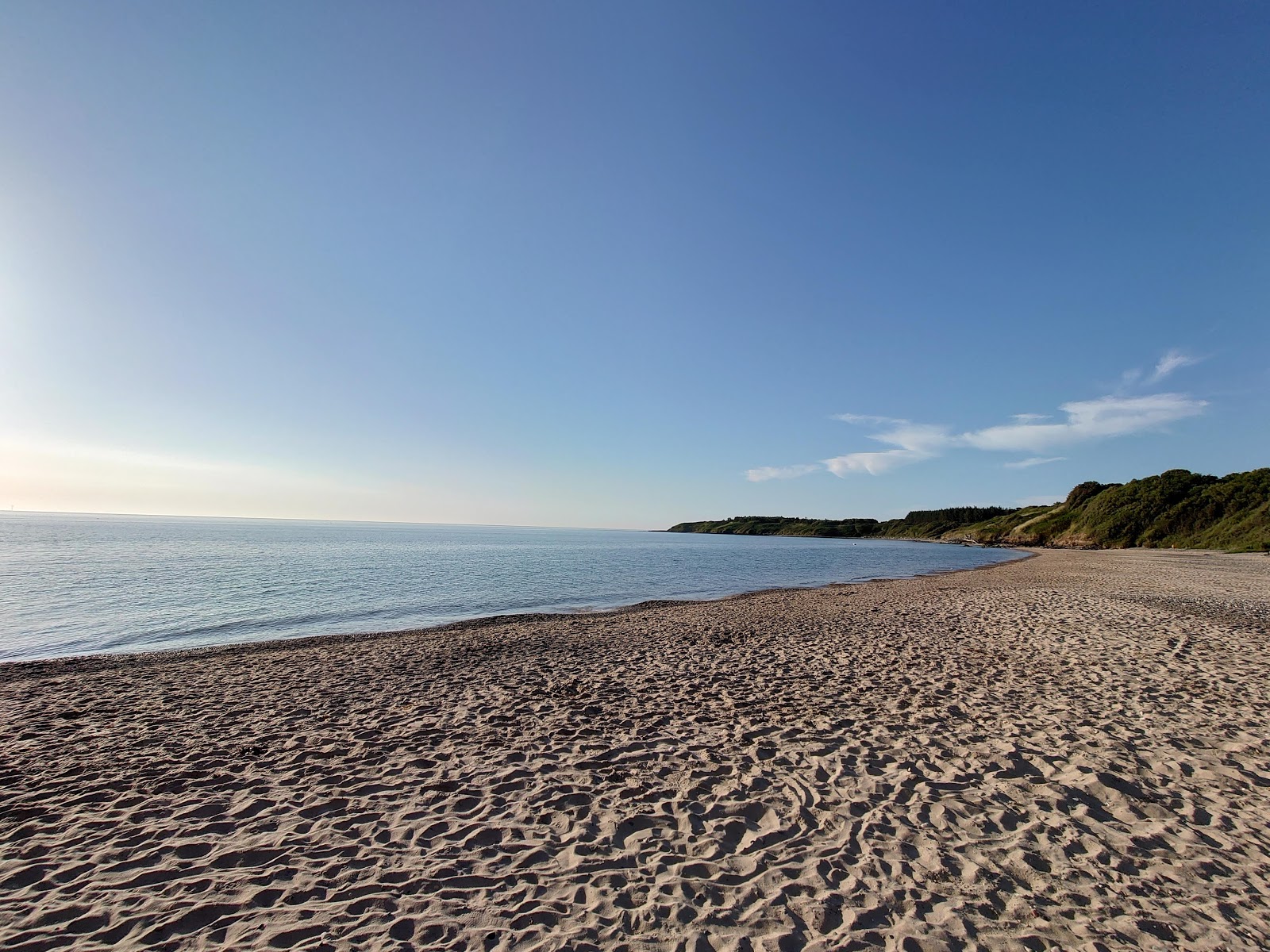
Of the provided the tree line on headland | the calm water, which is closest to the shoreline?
the calm water

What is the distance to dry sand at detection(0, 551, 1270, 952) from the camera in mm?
4938

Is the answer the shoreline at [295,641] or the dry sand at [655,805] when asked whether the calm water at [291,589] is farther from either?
the dry sand at [655,805]

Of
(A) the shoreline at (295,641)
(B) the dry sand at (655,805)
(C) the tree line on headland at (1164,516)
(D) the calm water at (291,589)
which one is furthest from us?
(C) the tree line on headland at (1164,516)

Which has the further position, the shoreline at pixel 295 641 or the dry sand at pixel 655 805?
the shoreline at pixel 295 641

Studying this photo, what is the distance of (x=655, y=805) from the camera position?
7.00m

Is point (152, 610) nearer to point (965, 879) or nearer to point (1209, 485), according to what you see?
point (965, 879)

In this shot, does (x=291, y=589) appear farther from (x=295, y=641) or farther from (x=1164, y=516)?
(x=1164, y=516)

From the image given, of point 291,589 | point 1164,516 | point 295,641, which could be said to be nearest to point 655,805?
point 295,641

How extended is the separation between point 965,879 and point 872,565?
63.6 meters

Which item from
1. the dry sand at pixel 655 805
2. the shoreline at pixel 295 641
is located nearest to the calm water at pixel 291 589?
the shoreline at pixel 295 641

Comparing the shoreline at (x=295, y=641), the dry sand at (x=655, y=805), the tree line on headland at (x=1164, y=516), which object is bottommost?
the shoreline at (x=295, y=641)

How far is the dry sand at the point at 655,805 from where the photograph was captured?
16.2 feet

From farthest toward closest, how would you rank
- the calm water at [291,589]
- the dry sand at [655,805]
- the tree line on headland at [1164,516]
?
1. the tree line on headland at [1164,516]
2. the calm water at [291,589]
3. the dry sand at [655,805]

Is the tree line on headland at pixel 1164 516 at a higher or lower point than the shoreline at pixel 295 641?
higher
